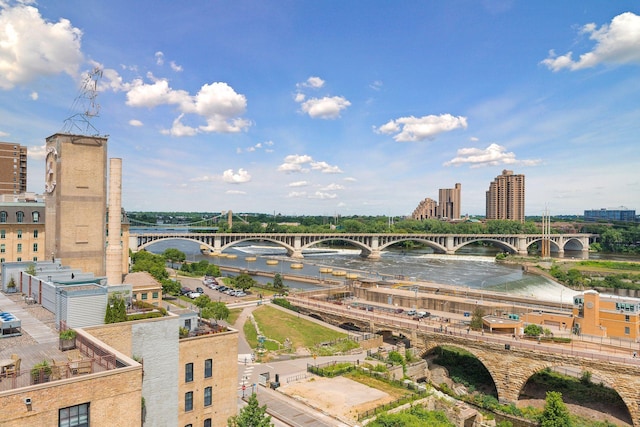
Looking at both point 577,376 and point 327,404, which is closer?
point 327,404

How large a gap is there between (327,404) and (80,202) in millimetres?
26502

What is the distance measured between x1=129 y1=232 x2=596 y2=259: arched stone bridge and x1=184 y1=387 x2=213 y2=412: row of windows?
336ft

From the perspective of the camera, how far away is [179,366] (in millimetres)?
21875

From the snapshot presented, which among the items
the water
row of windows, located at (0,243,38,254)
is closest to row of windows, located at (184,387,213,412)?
row of windows, located at (0,243,38,254)

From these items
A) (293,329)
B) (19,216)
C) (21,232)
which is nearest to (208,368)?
(293,329)

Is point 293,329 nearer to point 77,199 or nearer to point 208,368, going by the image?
point 77,199

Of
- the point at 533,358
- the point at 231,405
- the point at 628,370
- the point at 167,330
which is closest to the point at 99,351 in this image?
the point at 167,330

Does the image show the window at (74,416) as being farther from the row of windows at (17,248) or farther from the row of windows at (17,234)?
the row of windows at (17,234)

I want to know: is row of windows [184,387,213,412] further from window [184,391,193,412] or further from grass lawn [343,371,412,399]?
grass lawn [343,371,412,399]

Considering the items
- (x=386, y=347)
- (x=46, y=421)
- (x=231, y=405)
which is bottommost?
(x=386, y=347)

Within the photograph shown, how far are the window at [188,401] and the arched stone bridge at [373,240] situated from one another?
103 m

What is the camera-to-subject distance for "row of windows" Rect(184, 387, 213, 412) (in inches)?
882

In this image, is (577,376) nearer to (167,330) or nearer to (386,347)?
(386,347)

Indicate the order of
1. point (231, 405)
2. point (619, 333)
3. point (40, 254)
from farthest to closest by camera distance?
point (40, 254)
point (619, 333)
point (231, 405)
